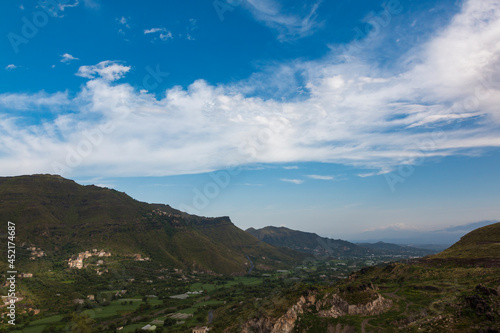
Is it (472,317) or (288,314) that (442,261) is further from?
(288,314)

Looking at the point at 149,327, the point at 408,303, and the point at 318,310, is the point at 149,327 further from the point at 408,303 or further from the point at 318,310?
the point at 408,303

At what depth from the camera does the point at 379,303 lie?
224ft

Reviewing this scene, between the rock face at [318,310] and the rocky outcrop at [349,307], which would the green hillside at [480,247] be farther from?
the rock face at [318,310]

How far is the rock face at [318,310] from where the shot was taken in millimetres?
67562

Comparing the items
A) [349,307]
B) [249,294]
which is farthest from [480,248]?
[249,294]

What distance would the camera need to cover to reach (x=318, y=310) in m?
72.8

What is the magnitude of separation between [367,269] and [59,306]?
14150 cm

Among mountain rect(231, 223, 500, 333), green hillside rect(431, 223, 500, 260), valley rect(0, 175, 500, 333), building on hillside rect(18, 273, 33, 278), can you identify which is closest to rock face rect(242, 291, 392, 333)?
mountain rect(231, 223, 500, 333)

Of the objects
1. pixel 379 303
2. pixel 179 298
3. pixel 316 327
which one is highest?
pixel 379 303

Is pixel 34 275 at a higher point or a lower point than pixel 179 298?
higher

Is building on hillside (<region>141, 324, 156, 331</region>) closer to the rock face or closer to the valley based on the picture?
the valley

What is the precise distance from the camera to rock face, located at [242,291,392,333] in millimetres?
67562

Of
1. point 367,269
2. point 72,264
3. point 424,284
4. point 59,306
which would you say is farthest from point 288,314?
point 72,264

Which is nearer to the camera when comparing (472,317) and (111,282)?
(472,317)
